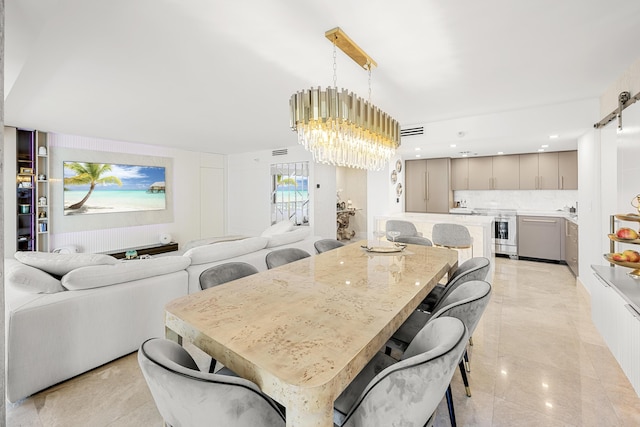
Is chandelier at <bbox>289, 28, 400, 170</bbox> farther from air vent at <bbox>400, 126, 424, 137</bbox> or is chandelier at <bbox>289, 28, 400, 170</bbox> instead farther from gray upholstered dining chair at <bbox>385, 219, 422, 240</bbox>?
air vent at <bbox>400, 126, 424, 137</bbox>

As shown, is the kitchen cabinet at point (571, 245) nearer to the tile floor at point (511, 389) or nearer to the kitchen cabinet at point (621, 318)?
the tile floor at point (511, 389)

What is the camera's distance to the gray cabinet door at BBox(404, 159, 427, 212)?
6250 mm

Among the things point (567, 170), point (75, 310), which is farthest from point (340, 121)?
point (567, 170)

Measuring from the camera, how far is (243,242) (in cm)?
325

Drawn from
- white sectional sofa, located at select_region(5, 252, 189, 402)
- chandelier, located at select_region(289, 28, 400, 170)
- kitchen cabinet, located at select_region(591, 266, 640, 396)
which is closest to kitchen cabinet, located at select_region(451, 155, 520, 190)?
kitchen cabinet, located at select_region(591, 266, 640, 396)

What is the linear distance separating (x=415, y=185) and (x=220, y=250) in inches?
186

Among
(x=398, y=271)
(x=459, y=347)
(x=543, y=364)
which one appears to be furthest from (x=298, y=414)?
(x=543, y=364)

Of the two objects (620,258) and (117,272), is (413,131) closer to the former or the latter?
(620,258)

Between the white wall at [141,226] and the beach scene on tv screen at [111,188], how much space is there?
10.0 inches

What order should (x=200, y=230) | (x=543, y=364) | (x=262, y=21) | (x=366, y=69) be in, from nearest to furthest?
(x=262, y=21) < (x=543, y=364) < (x=366, y=69) < (x=200, y=230)

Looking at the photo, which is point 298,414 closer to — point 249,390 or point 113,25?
point 249,390

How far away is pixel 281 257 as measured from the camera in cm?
249

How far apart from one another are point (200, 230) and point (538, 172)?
292 inches

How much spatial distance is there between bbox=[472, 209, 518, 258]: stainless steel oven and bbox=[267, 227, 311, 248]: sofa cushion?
12.0 ft
